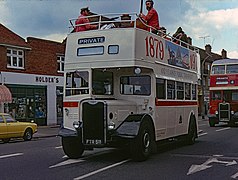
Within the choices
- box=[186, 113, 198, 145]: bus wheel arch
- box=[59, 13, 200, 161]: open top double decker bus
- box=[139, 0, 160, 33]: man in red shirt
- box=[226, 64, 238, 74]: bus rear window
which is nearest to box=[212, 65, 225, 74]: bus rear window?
box=[226, 64, 238, 74]: bus rear window

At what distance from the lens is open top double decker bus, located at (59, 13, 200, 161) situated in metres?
11.2

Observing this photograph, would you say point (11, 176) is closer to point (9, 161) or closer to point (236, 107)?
point (9, 161)

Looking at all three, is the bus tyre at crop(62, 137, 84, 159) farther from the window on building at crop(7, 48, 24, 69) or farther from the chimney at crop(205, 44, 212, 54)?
the chimney at crop(205, 44, 212, 54)

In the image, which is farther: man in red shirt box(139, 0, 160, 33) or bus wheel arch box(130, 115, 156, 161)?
man in red shirt box(139, 0, 160, 33)

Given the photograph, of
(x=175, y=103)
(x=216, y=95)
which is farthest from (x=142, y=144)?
(x=216, y=95)

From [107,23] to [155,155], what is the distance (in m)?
4.24

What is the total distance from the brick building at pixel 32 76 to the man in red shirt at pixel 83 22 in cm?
1970

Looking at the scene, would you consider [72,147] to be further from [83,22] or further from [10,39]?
[10,39]

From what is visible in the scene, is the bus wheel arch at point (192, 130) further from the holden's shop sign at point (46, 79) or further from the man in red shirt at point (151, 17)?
the holden's shop sign at point (46, 79)

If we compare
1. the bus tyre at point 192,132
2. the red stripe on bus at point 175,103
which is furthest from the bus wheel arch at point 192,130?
the red stripe on bus at point 175,103

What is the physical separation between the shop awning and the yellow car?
8827mm

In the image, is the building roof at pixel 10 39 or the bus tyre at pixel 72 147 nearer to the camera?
the bus tyre at pixel 72 147

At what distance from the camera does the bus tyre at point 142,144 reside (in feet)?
36.6

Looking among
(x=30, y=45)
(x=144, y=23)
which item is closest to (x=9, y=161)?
(x=144, y=23)
